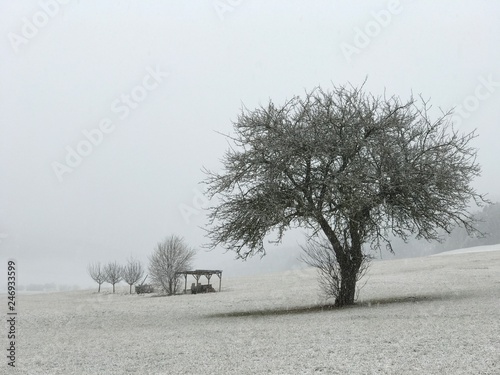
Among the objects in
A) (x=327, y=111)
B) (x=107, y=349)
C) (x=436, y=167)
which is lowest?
(x=107, y=349)

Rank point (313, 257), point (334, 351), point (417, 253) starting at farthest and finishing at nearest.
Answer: point (417, 253) → point (313, 257) → point (334, 351)

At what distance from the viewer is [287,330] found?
14.7 metres

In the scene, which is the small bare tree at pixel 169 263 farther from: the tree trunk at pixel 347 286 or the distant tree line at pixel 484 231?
the distant tree line at pixel 484 231

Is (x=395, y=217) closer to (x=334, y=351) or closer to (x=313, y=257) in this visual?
(x=313, y=257)

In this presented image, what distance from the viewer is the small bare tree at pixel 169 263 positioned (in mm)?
46312

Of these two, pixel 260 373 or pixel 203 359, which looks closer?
pixel 260 373

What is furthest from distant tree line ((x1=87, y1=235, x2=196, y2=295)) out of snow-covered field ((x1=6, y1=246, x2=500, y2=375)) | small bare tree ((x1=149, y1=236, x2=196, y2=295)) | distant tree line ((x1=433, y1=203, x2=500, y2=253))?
distant tree line ((x1=433, y1=203, x2=500, y2=253))

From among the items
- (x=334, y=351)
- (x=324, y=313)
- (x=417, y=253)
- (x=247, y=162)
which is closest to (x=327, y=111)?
(x=247, y=162)

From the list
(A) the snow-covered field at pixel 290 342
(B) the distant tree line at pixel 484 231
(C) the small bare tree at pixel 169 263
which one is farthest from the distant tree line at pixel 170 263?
(B) the distant tree line at pixel 484 231

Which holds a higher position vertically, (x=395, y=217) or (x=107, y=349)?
(x=395, y=217)

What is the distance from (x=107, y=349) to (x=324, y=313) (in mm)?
8390

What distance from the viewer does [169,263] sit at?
46.3m

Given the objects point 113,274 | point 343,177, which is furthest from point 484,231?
point 343,177

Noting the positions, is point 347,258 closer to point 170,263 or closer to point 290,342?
point 290,342
